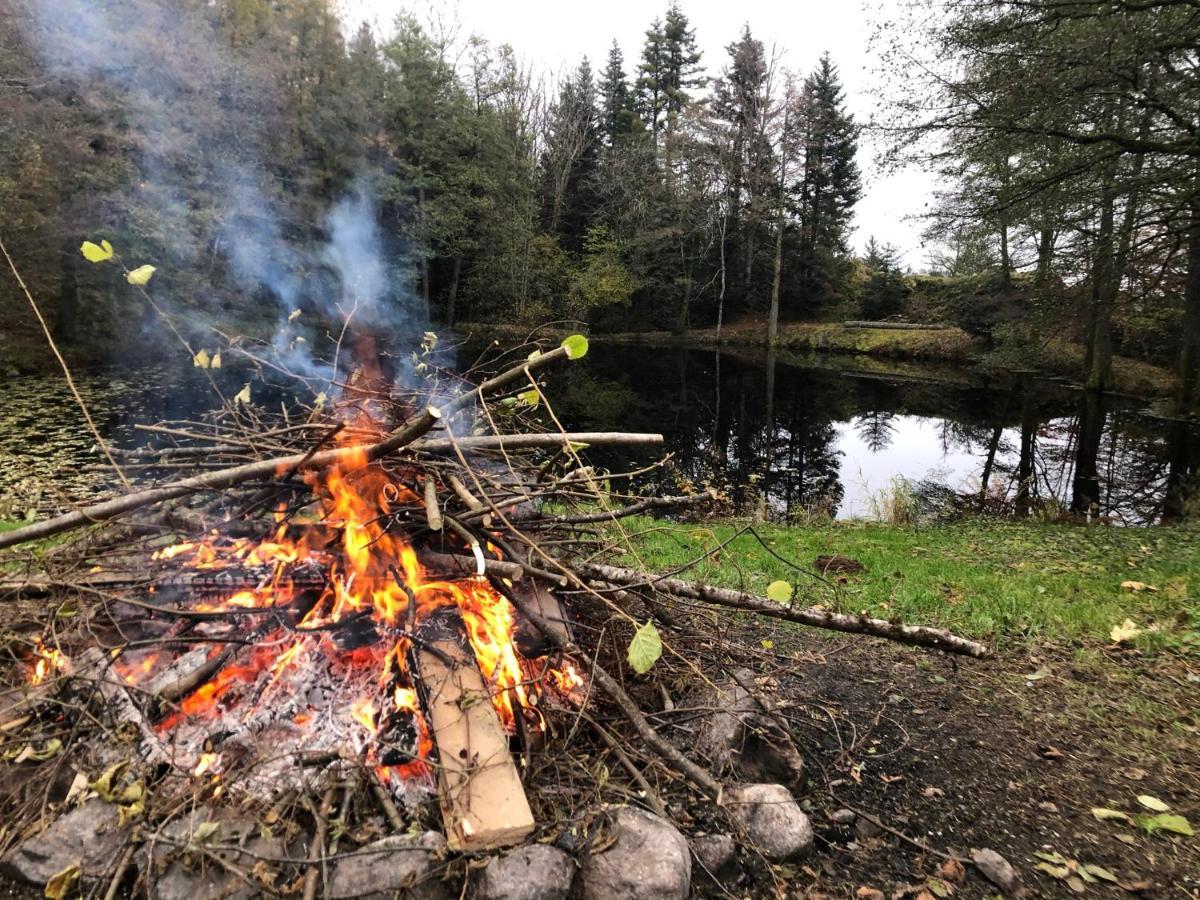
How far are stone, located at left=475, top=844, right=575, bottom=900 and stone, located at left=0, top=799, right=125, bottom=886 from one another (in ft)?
3.88

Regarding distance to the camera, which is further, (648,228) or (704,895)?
(648,228)

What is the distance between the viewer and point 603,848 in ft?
6.67

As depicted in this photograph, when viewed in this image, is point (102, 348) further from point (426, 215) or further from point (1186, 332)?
point (1186, 332)

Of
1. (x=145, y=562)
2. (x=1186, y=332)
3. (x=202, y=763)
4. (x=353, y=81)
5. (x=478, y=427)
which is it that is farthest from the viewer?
(x=353, y=81)

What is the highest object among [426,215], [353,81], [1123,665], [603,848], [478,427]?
[353,81]

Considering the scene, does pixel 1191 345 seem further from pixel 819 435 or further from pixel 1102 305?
pixel 819 435

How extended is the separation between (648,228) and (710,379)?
44.2 feet

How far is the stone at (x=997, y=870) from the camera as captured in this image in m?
2.21

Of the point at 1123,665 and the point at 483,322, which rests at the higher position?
the point at 483,322

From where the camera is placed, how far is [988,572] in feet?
20.5

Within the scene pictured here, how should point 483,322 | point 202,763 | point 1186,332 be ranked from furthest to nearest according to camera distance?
point 483,322 < point 1186,332 < point 202,763

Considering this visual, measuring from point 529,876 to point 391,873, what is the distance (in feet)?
1.36

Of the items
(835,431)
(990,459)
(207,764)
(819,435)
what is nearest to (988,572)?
(207,764)

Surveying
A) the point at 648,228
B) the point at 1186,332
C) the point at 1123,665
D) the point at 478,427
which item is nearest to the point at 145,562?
the point at 478,427
